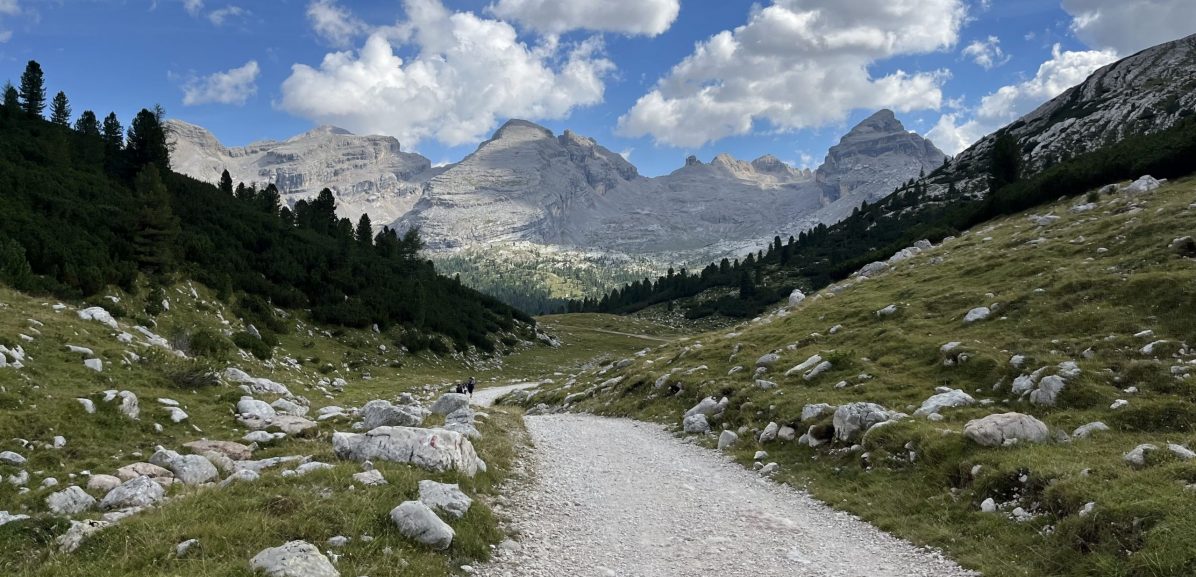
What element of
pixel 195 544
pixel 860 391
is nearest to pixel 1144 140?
pixel 860 391

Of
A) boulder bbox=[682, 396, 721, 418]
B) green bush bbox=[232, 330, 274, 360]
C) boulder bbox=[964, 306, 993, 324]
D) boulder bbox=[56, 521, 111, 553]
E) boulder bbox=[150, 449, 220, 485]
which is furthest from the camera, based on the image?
green bush bbox=[232, 330, 274, 360]

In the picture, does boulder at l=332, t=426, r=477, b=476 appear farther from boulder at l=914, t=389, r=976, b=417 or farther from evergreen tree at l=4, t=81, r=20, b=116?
evergreen tree at l=4, t=81, r=20, b=116

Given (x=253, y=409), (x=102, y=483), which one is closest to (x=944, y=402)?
(x=102, y=483)

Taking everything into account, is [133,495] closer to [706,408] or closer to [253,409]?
[253,409]

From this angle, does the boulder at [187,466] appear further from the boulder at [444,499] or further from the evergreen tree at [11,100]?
the evergreen tree at [11,100]

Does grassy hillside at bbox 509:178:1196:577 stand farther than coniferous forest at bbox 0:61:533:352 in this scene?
No

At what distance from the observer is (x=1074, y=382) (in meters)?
15.3

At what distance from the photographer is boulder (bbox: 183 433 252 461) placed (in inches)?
512

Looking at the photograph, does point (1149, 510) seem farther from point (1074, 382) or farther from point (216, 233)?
point (216, 233)

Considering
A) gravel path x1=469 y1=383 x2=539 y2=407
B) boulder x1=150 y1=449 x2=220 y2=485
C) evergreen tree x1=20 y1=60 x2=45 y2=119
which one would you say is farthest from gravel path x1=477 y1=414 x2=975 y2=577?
evergreen tree x1=20 y1=60 x2=45 y2=119

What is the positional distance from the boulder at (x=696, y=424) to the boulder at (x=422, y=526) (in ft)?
47.8

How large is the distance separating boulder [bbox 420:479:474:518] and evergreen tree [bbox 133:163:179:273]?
33.6m

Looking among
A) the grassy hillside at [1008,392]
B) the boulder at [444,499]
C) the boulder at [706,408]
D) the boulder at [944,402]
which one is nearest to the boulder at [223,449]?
the boulder at [444,499]

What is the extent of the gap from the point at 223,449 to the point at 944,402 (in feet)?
62.2
